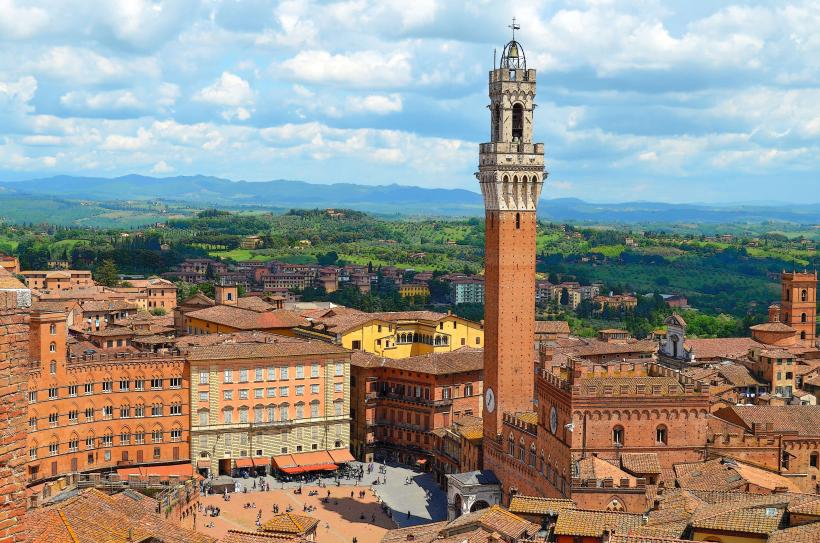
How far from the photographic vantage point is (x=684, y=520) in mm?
37719

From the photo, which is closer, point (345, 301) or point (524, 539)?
point (524, 539)

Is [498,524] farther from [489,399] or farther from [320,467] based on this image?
[320,467]

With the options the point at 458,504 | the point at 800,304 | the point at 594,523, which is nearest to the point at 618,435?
the point at 458,504

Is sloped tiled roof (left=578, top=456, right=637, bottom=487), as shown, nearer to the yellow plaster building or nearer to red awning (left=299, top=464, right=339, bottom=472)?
red awning (left=299, top=464, right=339, bottom=472)

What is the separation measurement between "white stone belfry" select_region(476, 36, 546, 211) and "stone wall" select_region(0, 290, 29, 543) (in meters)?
54.6

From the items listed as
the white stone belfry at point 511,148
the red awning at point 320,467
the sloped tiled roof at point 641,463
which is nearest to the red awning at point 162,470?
the red awning at point 320,467

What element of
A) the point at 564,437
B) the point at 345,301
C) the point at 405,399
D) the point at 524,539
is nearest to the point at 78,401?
the point at 405,399

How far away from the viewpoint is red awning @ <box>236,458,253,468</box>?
80875 millimetres

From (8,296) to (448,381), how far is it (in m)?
69.1

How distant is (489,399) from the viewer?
71062 mm

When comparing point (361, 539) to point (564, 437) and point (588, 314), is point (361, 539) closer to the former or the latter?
point (564, 437)

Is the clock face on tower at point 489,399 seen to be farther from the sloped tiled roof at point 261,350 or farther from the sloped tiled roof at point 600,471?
the sloped tiled roof at point 600,471

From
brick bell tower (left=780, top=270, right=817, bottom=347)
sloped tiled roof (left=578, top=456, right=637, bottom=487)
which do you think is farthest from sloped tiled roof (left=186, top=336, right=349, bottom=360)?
brick bell tower (left=780, top=270, right=817, bottom=347)

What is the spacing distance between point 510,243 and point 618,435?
1742cm
